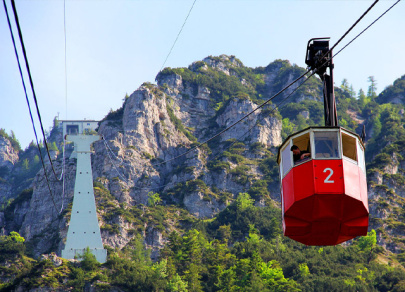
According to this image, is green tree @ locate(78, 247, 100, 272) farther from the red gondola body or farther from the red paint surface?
the red paint surface

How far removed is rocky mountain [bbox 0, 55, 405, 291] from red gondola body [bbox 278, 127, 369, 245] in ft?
304

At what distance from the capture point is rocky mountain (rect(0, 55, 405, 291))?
12150cm

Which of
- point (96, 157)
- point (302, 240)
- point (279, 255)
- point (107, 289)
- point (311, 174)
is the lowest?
point (302, 240)

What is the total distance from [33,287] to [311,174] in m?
69.4

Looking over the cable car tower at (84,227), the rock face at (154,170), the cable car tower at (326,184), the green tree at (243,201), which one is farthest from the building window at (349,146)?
the green tree at (243,201)

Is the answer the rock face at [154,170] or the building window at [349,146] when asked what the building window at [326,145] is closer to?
the building window at [349,146]

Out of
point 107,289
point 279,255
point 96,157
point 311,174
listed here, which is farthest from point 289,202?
point 96,157

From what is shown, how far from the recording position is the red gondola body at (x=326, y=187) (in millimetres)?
23734

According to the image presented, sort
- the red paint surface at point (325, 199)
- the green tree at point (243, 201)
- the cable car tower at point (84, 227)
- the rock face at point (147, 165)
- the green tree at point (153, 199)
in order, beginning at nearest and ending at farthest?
1. the red paint surface at point (325, 199)
2. the cable car tower at point (84, 227)
3. the rock face at point (147, 165)
4. the green tree at point (243, 201)
5. the green tree at point (153, 199)

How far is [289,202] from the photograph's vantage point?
24766mm

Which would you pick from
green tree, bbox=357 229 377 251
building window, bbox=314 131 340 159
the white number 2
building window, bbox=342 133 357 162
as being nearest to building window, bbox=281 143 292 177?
building window, bbox=314 131 340 159

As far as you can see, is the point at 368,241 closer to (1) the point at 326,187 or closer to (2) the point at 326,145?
(2) the point at 326,145

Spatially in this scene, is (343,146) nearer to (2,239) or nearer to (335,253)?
(335,253)

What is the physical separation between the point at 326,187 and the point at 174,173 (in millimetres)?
122289
